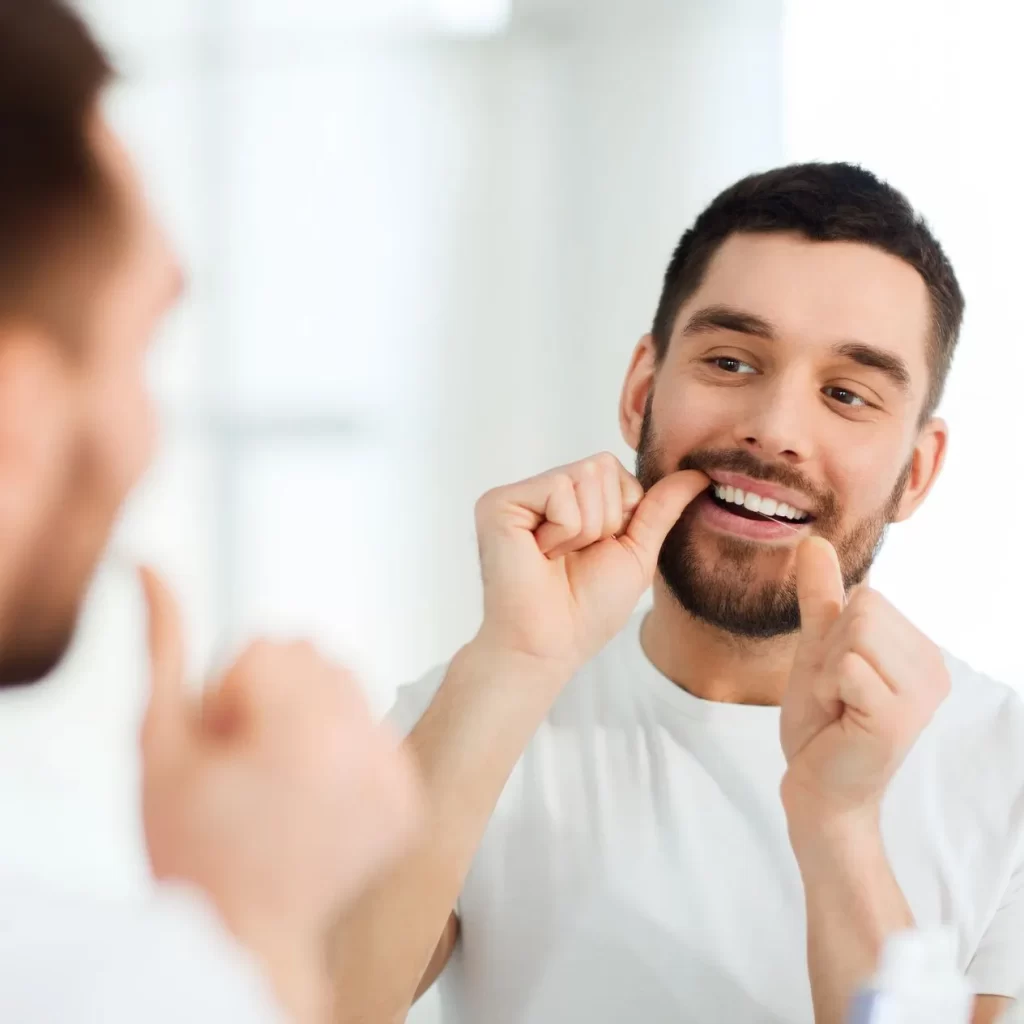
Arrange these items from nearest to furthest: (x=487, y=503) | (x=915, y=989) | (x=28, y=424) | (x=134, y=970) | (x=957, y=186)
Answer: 1. (x=134, y=970)
2. (x=28, y=424)
3. (x=915, y=989)
4. (x=487, y=503)
5. (x=957, y=186)

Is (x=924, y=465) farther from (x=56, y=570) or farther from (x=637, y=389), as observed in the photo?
(x=56, y=570)

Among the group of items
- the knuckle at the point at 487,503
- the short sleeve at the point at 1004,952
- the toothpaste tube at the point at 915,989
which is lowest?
the short sleeve at the point at 1004,952

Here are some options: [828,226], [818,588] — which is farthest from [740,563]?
[828,226]

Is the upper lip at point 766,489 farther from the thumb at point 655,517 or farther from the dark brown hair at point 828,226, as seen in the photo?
the dark brown hair at point 828,226

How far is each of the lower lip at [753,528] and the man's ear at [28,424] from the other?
20.6 inches

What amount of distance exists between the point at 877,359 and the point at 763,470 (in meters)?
0.13

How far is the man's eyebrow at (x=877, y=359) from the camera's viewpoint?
85cm

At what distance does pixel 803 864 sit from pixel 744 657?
208 millimetres

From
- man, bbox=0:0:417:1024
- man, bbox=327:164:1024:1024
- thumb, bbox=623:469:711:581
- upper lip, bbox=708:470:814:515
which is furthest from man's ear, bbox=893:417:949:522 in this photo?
man, bbox=0:0:417:1024

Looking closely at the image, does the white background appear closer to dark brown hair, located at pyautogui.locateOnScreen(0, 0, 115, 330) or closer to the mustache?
the mustache

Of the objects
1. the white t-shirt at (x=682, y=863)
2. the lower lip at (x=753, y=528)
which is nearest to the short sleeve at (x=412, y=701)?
the white t-shirt at (x=682, y=863)

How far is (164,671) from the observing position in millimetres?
446

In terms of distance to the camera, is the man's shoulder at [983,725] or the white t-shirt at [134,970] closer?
the white t-shirt at [134,970]

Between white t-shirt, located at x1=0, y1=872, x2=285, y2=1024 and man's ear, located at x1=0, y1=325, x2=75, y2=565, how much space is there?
199 millimetres
